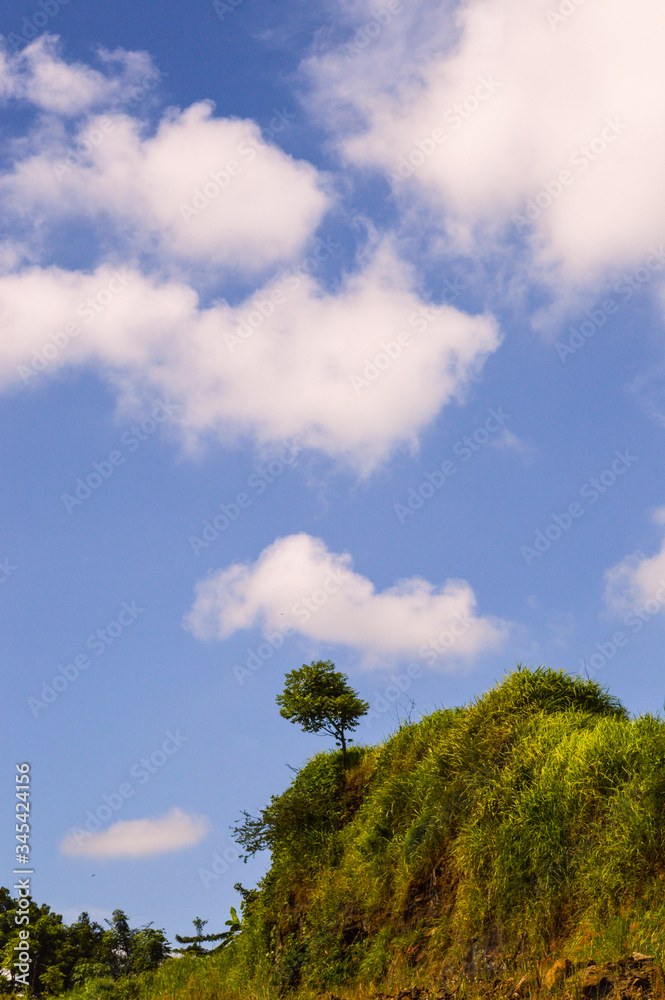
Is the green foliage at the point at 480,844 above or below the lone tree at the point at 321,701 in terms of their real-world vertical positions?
below

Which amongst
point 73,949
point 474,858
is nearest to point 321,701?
point 474,858

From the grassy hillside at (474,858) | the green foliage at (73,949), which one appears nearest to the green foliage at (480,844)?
the grassy hillside at (474,858)

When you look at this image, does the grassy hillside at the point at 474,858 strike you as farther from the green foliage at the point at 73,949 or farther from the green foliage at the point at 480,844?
the green foliage at the point at 73,949

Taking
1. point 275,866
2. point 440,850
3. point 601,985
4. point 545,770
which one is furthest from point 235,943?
point 601,985

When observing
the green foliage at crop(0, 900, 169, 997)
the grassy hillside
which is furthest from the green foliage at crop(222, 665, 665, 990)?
the green foliage at crop(0, 900, 169, 997)

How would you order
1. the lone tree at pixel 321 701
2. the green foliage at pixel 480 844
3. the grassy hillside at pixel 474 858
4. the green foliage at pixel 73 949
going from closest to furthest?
the grassy hillside at pixel 474 858 < the green foliage at pixel 480 844 < the lone tree at pixel 321 701 < the green foliage at pixel 73 949

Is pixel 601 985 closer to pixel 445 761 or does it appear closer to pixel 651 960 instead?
pixel 651 960

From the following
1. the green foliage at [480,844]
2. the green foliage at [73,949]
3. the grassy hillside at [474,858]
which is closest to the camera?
the grassy hillside at [474,858]

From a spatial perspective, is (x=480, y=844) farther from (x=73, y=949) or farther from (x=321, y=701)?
(x=73, y=949)

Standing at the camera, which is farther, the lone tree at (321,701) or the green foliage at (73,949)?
the green foliage at (73,949)

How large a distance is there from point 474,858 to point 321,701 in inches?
415

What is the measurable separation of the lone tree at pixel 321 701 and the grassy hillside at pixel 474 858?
1.75m

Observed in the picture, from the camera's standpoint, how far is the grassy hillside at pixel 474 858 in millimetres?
11375

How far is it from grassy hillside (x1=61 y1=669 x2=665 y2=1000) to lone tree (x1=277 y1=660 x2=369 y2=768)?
1.75 m
